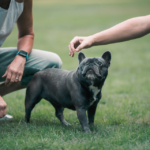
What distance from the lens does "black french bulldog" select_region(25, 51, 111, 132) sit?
2.55 meters

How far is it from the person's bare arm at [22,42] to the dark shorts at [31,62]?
0.16 metres

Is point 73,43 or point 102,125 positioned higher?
point 73,43

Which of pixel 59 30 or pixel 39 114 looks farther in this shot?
pixel 59 30

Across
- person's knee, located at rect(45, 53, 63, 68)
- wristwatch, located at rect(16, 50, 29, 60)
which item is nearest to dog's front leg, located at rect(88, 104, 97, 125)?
person's knee, located at rect(45, 53, 63, 68)

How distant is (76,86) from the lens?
2705 millimetres

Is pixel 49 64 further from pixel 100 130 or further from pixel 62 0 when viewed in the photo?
pixel 62 0

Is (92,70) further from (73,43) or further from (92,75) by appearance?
(73,43)

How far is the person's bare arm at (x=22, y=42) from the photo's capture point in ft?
9.63

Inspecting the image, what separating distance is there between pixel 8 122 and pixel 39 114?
0.47m

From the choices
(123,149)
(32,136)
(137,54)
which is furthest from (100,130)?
(137,54)

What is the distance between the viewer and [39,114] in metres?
3.52

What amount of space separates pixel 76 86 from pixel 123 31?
825 millimetres

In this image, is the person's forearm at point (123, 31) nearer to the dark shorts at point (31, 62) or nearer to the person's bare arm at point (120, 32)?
the person's bare arm at point (120, 32)

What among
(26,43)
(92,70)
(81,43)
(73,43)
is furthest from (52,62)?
(92,70)
